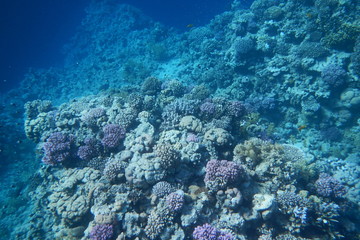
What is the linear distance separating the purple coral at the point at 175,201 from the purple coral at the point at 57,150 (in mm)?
4957

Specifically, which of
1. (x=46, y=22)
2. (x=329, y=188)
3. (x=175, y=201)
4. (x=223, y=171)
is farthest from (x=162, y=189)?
(x=46, y=22)

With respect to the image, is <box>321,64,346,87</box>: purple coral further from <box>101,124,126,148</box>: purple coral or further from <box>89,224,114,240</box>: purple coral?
<box>89,224,114,240</box>: purple coral

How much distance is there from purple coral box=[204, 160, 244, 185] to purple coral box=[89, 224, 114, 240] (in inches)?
101

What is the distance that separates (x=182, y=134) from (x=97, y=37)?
117 feet

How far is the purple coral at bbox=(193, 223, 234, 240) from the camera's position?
4125 mm

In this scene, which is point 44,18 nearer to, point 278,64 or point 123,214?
point 278,64

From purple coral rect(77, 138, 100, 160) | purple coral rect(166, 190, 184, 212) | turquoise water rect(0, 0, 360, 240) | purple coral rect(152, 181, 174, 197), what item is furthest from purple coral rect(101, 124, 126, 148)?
purple coral rect(166, 190, 184, 212)

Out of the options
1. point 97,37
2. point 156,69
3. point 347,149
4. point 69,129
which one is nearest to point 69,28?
point 97,37

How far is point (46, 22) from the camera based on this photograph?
4528 cm

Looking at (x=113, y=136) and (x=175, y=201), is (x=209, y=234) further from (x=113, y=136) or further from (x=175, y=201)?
(x=113, y=136)

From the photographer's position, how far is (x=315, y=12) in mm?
13898

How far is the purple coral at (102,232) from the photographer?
434 centimetres

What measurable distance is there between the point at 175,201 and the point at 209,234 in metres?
0.99

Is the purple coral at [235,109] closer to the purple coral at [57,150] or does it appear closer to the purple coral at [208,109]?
the purple coral at [208,109]
